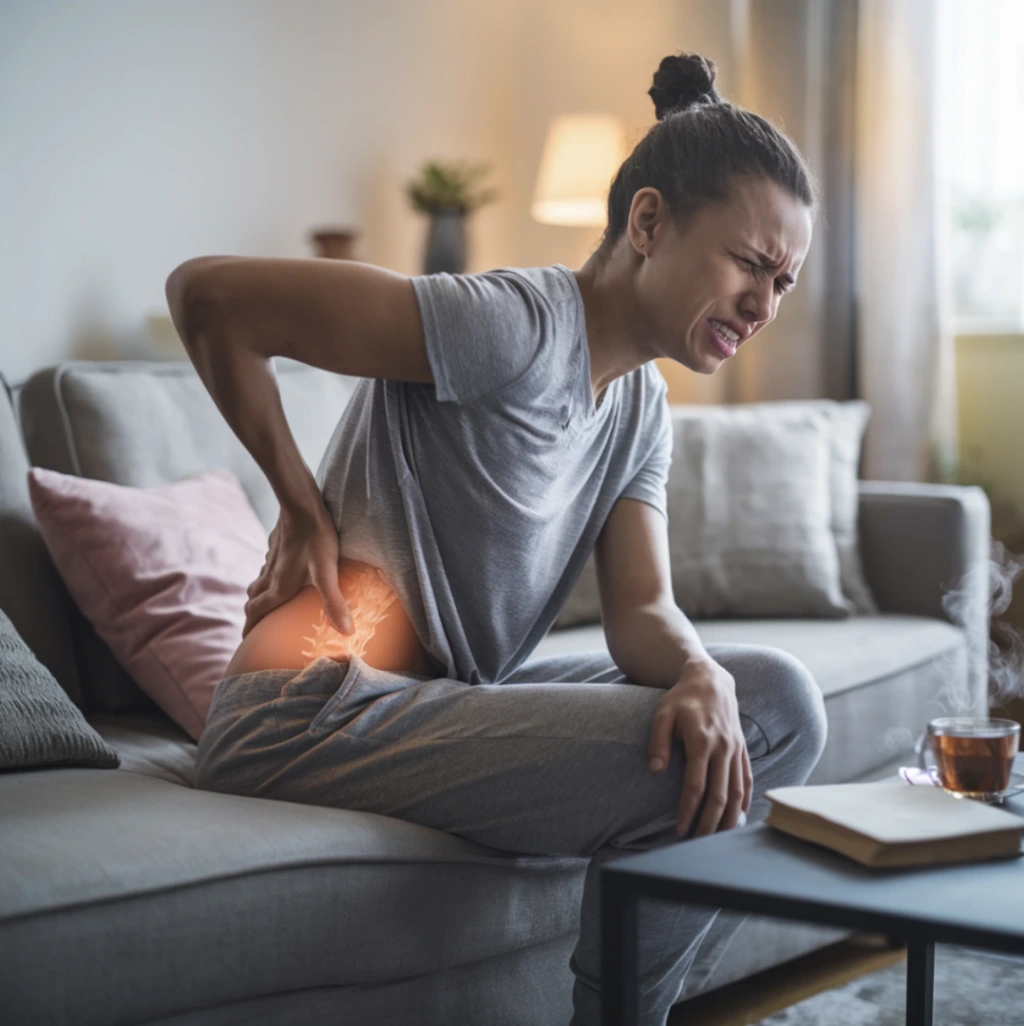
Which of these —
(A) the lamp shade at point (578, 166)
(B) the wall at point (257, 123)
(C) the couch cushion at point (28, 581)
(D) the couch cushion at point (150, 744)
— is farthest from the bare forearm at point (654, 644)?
(A) the lamp shade at point (578, 166)

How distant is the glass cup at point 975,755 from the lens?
1.15 meters

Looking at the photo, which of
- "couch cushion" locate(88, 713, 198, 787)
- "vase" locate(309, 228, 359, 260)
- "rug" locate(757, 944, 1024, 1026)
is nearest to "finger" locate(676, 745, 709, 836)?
"couch cushion" locate(88, 713, 198, 787)

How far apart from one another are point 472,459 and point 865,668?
39.4 inches

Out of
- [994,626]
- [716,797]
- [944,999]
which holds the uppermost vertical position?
[716,797]

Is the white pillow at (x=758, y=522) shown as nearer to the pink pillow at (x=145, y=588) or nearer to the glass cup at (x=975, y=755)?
the pink pillow at (x=145, y=588)

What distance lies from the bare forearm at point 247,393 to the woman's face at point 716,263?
395mm

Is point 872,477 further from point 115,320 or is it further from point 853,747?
point 115,320

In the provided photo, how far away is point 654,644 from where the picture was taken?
1386 mm

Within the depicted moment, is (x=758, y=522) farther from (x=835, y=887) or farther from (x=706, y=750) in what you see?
(x=835, y=887)

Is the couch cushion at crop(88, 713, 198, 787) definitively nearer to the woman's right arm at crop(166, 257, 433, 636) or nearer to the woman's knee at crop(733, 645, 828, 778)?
the woman's right arm at crop(166, 257, 433, 636)

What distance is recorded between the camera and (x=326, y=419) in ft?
6.84

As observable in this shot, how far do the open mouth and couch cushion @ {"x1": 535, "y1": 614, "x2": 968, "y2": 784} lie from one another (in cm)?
75

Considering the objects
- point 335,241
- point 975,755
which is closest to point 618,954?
point 975,755

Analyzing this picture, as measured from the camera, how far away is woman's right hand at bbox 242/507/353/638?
130 centimetres
